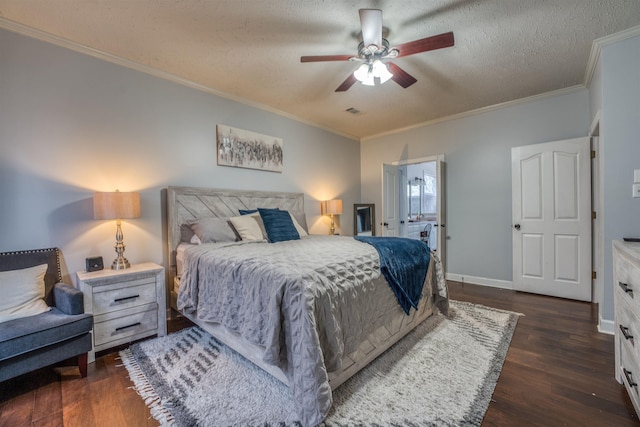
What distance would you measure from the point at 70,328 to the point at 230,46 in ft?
8.41

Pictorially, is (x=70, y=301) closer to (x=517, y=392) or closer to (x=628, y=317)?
(x=517, y=392)

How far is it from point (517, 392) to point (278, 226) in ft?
8.15

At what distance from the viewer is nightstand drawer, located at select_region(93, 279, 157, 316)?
211cm

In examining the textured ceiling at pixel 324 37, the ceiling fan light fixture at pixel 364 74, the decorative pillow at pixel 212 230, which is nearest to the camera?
the textured ceiling at pixel 324 37

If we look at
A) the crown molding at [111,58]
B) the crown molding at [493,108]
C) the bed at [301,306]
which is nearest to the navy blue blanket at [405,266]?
the bed at [301,306]

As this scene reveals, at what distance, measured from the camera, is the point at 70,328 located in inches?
69.5

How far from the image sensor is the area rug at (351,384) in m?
1.46

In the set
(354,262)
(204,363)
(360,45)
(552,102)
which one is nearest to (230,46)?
(360,45)

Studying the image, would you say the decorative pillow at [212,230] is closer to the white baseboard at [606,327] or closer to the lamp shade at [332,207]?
the lamp shade at [332,207]

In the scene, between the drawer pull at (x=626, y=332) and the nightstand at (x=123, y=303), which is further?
the nightstand at (x=123, y=303)

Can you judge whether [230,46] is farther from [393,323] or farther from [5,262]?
[393,323]

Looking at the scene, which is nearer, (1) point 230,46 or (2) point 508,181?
(1) point 230,46

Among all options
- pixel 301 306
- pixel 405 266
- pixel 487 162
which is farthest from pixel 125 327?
pixel 487 162

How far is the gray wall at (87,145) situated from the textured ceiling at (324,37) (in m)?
0.24
